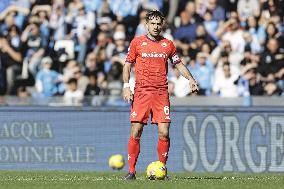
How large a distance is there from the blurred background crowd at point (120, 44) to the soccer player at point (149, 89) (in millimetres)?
6481

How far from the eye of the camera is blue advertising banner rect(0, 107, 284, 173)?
16938 mm

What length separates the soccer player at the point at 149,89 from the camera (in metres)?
12.5

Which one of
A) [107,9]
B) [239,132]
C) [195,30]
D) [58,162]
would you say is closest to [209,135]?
[239,132]

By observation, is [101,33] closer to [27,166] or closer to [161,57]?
[27,166]

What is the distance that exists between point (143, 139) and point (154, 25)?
5.22 metres

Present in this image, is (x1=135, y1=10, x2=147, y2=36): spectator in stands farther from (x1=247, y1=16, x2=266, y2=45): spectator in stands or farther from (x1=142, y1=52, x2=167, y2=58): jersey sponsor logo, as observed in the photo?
(x1=142, y1=52, x2=167, y2=58): jersey sponsor logo

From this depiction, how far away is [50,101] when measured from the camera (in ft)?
57.7

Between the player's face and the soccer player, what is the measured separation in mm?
43

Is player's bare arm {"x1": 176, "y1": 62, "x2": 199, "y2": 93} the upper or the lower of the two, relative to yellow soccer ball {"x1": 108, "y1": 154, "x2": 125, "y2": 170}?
upper

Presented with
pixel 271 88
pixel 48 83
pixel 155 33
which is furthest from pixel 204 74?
pixel 155 33

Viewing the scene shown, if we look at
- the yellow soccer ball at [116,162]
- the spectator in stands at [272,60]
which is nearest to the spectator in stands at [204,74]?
the spectator in stands at [272,60]

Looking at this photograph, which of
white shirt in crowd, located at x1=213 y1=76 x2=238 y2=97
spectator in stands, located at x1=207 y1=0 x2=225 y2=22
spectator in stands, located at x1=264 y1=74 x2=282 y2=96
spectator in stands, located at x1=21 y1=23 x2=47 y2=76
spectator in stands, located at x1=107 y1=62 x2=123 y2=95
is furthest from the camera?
spectator in stands, located at x1=207 y1=0 x2=225 y2=22

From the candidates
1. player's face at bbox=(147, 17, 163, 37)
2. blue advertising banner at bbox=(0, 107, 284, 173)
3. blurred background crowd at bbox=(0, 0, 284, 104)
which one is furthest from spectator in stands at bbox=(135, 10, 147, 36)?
player's face at bbox=(147, 17, 163, 37)

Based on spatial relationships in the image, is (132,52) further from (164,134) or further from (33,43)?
(33,43)
